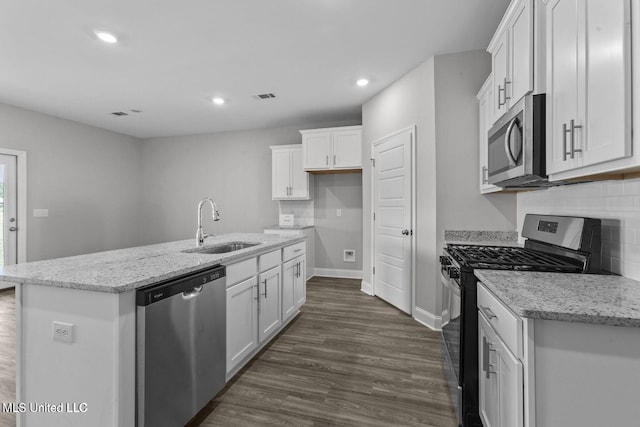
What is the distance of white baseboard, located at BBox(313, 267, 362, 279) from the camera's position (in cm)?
523

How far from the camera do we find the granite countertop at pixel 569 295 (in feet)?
3.07

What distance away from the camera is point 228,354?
201cm

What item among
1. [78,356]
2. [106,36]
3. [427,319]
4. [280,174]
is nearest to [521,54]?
[427,319]

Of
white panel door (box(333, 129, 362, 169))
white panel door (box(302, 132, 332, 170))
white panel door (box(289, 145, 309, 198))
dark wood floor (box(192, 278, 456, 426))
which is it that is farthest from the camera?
white panel door (box(289, 145, 309, 198))

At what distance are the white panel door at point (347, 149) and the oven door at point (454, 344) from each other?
9.61 feet

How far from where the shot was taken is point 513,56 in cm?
173

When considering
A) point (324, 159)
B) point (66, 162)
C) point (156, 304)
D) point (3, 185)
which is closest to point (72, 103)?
point (66, 162)

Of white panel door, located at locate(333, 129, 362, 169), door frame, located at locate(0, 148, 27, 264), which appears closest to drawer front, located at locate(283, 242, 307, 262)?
white panel door, located at locate(333, 129, 362, 169)

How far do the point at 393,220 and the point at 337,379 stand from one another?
6.65ft

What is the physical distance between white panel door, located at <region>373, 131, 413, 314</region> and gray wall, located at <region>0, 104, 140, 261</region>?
518 centimetres

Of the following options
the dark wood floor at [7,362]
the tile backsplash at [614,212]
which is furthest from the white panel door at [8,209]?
the tile backsplash at [614,212]

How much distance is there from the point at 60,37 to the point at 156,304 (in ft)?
9.42

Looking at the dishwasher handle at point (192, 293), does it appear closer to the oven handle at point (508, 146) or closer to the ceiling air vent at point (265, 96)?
the oven handle at point (508, 146)

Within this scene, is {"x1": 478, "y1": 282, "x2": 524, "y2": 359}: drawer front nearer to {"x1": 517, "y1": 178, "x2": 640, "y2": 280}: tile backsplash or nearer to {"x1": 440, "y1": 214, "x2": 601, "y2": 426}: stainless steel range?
{"x1": 440, "y1": 214, "x2": 601, "y2": 426}: stainless steel range
